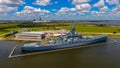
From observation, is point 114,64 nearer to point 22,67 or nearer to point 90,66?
A: point 90,66

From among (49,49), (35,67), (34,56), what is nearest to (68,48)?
(49,49)

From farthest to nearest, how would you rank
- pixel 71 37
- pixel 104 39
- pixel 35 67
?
pixel 104 39, pixel 71 37, pixel 35 67

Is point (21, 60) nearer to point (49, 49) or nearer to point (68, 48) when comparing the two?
point (49, 49)

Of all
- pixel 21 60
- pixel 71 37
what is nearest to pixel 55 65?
pixel 21 60

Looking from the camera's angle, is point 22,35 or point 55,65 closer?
point 55,65

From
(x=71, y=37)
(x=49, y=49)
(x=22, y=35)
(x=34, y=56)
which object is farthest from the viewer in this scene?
(x=22, y=35)

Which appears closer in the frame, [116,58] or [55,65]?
[55,65]

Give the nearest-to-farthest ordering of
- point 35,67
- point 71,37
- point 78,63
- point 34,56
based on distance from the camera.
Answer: point 35,67 < point 78,63 < point 34,56 < point 71,37

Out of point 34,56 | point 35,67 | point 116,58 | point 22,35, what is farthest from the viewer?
point 22,35

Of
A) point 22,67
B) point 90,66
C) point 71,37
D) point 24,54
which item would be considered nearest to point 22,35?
point 71,37
